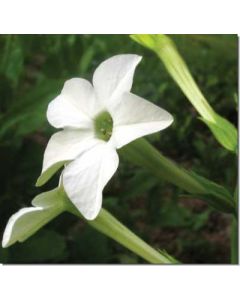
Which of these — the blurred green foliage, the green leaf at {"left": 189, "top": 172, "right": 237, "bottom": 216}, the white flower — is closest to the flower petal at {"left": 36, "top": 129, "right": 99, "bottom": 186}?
the white flower

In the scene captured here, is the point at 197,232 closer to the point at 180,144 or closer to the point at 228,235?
the point at 228,235
